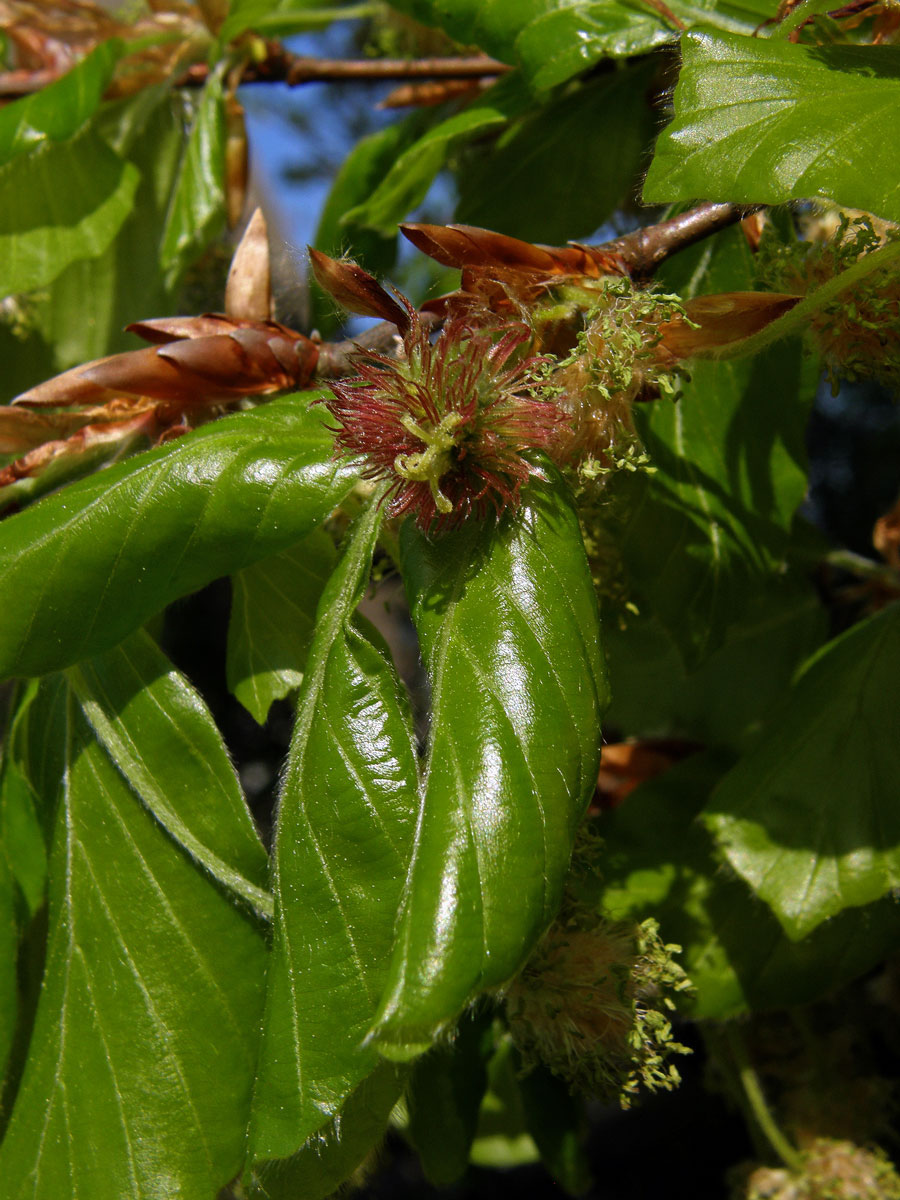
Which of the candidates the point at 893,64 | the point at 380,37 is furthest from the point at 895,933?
the point at 380,37

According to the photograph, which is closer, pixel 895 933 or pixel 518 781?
pixel 518 781

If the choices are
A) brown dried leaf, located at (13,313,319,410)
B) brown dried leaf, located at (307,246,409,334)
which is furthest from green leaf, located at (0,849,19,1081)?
brown dried leaf, located at (307,246,409,334)

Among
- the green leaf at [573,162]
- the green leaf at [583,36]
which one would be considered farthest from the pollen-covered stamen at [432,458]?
the green leaf at [573,162]

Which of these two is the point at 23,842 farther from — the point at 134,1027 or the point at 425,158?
the point at 425,158

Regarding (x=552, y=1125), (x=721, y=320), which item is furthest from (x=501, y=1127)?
(x=721, y=320)

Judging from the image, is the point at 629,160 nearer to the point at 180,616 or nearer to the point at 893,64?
the point at 893,64

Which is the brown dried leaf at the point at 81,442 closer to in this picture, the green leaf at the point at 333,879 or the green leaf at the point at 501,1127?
the green leaf at the point at 333,879
